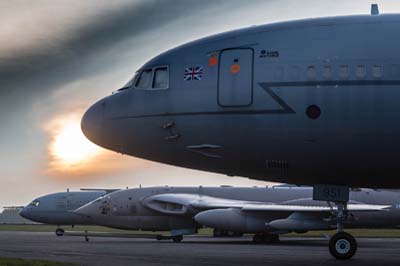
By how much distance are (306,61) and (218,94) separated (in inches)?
70.7

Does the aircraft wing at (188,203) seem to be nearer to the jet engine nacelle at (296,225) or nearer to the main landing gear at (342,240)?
the jet engine nacelle at (296,225)

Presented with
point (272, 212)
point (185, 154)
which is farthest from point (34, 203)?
point (185, 154)

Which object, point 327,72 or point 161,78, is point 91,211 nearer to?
point 161,78

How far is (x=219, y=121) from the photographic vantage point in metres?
12.1

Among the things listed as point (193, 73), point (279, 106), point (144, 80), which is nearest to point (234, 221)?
point (144, 80)

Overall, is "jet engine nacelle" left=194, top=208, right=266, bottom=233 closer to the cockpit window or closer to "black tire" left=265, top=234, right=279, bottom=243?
"black tire" left=265, top=234, right=279, bottom=243

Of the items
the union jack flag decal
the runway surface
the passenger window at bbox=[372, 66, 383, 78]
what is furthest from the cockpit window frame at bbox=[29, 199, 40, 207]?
the passenger window at bbox=[372, 66, 383, 78]

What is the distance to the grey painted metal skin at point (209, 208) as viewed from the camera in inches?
1255

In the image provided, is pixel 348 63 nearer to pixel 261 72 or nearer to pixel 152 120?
pixel 261 72

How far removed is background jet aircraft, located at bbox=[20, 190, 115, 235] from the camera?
4725cm

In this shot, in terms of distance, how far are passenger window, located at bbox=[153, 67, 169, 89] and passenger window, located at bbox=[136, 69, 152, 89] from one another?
0.17 metres

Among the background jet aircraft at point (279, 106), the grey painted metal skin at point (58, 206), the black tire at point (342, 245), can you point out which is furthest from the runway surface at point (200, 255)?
the grey painted metal skin at point (58, 206)

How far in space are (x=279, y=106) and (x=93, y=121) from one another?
4.17m

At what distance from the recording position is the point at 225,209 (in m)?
32.6
